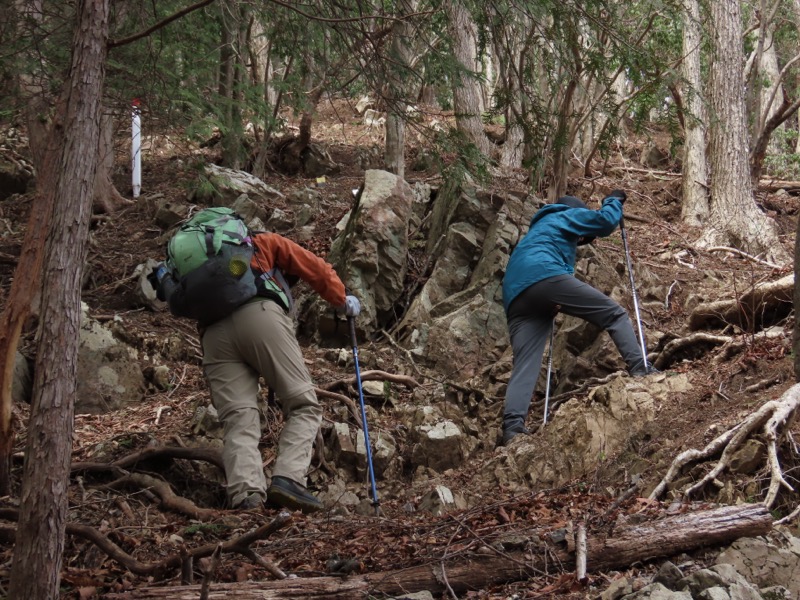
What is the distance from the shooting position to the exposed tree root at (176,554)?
3.56 meters

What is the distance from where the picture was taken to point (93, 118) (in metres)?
3.81

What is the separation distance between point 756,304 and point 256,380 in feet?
14.1

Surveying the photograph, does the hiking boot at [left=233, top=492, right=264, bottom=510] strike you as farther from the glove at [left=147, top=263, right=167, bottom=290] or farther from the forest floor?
the glove at [left=147, top=263, right=167, bottom=290]

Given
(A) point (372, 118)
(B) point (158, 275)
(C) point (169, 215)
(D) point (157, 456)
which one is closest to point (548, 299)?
(B) point (158, 275)

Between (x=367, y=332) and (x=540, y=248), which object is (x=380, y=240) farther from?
(x=540, y=248)

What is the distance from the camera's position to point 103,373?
774cm

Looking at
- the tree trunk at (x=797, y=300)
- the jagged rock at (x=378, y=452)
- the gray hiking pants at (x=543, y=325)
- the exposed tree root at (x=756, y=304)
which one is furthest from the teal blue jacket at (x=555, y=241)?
the tree trunk at (x=797, y=300)

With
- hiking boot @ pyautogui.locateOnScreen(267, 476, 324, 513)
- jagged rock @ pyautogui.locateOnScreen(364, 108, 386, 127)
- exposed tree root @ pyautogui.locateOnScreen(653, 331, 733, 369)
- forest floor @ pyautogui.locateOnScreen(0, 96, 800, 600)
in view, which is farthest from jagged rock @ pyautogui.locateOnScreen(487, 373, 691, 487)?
jagged rock @ pyautogui.locateOnScreen(364, 108, 386, 127)

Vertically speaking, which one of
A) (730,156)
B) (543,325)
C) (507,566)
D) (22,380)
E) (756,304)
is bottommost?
(507,566)

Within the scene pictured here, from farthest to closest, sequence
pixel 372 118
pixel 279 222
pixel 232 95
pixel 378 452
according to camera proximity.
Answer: pixel 372 118, pixel 232 95, pixel 279 222, pixel 378 452

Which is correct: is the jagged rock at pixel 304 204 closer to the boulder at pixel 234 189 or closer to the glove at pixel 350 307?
the boulder at pixel 234 189

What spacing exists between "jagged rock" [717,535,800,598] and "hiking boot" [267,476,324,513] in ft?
9.14

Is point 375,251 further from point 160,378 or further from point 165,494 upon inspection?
point 165,494

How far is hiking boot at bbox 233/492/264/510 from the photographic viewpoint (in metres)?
5.36
